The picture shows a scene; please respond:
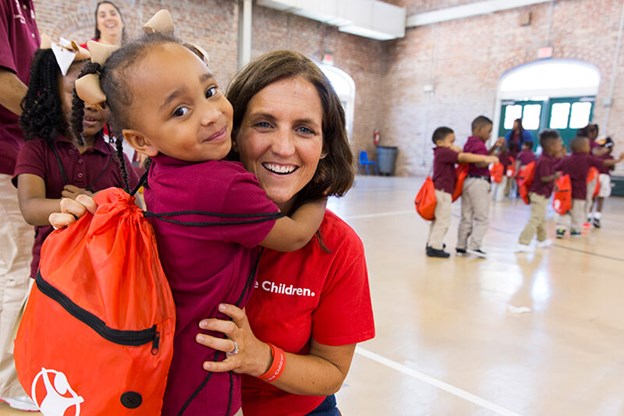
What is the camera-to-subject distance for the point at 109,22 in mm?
3211

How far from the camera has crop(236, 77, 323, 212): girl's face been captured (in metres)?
1.16

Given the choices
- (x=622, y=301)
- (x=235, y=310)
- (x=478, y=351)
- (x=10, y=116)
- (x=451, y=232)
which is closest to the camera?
(x=235, y=310)

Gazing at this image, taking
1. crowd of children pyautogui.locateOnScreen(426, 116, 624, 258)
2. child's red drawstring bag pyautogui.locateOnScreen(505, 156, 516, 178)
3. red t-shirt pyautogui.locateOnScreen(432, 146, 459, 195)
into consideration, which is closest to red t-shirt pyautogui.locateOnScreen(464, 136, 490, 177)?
crowd of children pyautogui.locateOnScreen(426, 116, 624, 258)

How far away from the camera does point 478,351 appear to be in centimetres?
286

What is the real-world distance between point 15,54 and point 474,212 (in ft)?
15.2

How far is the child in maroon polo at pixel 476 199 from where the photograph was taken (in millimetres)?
5137

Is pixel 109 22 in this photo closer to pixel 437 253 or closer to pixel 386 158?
pixel 437 253

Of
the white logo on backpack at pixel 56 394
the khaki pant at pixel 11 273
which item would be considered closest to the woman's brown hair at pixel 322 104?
the white logo on backpack at pixel 56 394

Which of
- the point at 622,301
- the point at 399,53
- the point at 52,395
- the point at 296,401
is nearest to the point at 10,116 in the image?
the point at 52,395

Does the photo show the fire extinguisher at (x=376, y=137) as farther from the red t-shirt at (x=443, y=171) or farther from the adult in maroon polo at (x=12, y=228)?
the adult in maroon polo at (x=12, y=228)

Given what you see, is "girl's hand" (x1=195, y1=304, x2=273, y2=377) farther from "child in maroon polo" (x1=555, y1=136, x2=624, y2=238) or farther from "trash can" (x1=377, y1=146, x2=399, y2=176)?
"trash can" (x1=377, y1=146, x2=399, y2=176)

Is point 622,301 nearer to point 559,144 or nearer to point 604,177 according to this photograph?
point 559,144

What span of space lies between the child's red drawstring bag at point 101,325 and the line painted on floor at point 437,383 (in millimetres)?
1930

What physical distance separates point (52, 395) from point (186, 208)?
0.44 metres
